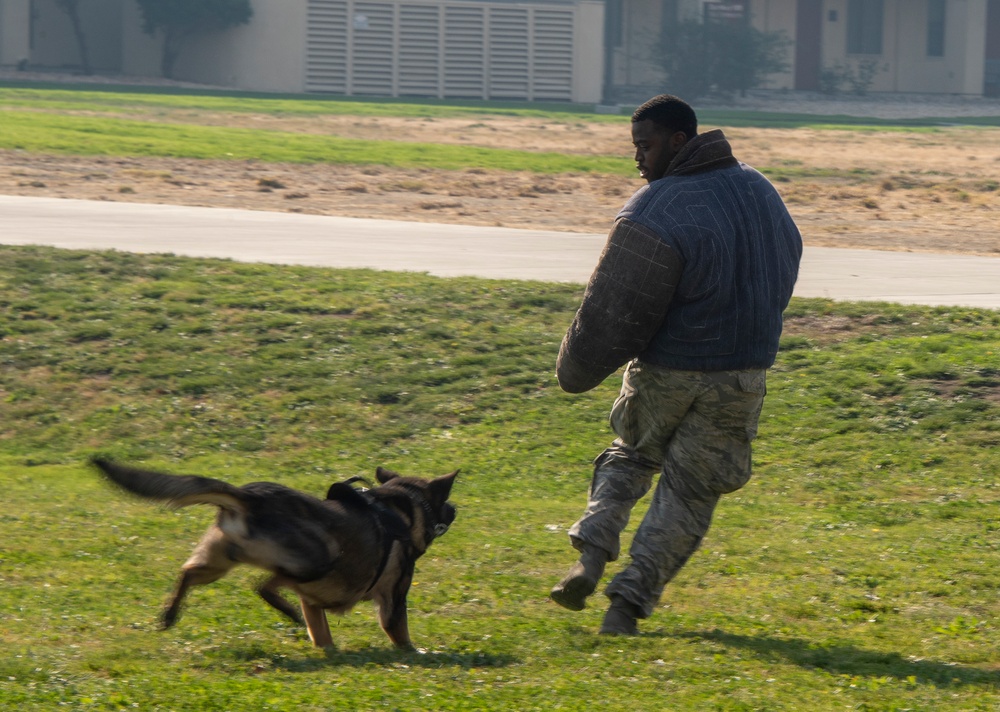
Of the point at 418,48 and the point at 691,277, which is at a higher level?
the point at 418,48

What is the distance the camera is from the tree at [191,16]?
146 ft

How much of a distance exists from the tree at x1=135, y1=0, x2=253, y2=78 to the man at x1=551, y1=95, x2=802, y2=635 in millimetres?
41620

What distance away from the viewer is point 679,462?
5.32 m

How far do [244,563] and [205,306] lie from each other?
6.45 meters

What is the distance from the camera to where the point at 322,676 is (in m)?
4.62

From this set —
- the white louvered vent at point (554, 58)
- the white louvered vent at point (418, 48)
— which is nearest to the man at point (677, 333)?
the white louvered vent at point (418, 48)

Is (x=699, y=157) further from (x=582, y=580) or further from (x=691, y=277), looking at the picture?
(x=582, y=580)

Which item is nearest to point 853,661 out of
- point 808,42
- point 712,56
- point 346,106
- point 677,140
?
point 677,140

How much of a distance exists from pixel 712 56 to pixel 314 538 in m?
47.6

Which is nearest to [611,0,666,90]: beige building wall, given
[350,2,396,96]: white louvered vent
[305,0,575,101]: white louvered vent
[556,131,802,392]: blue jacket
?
[305,0,575,101]: white louvered vent

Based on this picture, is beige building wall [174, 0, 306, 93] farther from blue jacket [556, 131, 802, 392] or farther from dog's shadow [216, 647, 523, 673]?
dog's shadow [216, 647, 523, 673]

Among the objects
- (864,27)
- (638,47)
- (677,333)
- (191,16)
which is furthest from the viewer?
(864,27)

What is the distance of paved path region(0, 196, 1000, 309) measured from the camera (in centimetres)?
1243

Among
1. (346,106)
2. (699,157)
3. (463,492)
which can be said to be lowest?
(463,492)
